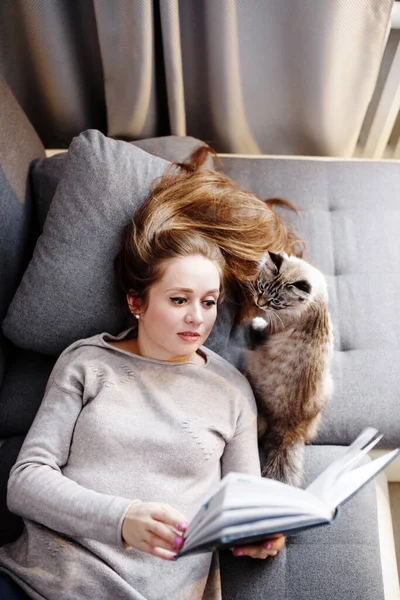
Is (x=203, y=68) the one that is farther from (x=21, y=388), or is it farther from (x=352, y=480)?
(x=352, y=480)

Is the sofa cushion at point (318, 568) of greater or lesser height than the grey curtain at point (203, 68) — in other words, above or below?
below

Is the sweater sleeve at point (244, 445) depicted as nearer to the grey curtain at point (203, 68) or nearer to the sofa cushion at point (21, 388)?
the sofa cushion at point (21, 388)

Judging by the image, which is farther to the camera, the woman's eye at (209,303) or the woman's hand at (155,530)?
the woman's eye at (209,303)

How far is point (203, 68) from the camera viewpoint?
184cm

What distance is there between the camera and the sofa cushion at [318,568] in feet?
3.99

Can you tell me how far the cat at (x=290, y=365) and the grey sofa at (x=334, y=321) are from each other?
9 cm

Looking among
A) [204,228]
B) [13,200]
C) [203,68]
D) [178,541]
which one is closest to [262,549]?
[178,541]

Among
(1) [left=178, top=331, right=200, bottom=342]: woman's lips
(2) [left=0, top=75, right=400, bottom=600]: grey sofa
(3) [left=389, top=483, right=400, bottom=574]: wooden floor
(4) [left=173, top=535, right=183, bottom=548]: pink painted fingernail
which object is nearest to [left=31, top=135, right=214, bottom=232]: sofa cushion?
(2) [left=0, top=75, right=400, bottom=600]: grey sofa

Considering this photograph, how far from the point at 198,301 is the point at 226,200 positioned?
334 millimetres

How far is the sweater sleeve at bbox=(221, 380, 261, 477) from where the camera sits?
1.27 metres

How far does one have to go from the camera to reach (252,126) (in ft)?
6.51

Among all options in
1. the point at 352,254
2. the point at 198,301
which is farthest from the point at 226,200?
the point at 352,254

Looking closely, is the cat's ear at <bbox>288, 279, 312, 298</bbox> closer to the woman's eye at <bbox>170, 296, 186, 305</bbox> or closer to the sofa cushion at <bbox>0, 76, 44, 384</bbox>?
the woman's eye at <bbox>170, 296, 186, 305</bbox>

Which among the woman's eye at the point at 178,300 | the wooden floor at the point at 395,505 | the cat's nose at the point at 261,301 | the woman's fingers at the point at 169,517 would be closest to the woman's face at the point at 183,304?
the woman's eye at the point at 178,300
